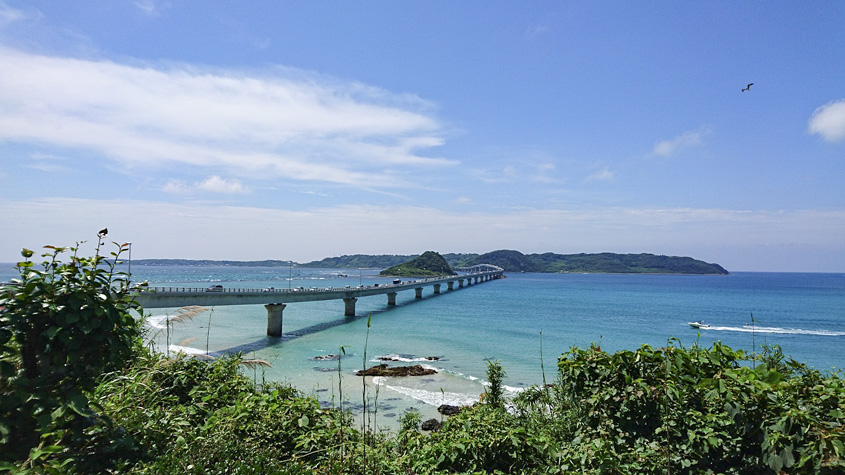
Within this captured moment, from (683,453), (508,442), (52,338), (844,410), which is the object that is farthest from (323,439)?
(844,410)

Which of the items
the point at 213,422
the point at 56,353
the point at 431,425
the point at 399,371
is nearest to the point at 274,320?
the point at 399,371

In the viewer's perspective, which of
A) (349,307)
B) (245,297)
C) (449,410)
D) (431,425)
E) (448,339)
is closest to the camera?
(431,425)

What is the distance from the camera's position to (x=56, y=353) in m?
3.52

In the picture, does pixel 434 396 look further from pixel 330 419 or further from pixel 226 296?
pixel 226 296

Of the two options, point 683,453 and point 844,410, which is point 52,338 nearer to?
point 683,453

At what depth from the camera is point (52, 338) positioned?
11.4ft

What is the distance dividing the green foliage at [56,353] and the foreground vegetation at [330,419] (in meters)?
0.01

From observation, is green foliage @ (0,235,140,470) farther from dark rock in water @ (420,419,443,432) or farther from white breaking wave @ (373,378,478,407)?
white breaking wave @ (373,378,478,407)

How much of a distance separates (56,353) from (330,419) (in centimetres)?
323

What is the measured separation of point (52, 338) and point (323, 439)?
9.74 feet

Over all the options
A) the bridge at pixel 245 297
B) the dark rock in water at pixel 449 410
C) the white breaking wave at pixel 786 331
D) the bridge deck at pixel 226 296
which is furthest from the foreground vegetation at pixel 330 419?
the white breaking wave at pixel 786 331

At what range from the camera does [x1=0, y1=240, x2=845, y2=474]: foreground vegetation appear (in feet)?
11.2

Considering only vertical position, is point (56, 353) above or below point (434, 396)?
above

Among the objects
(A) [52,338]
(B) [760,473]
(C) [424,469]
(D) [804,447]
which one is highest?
(A) [52,338]
